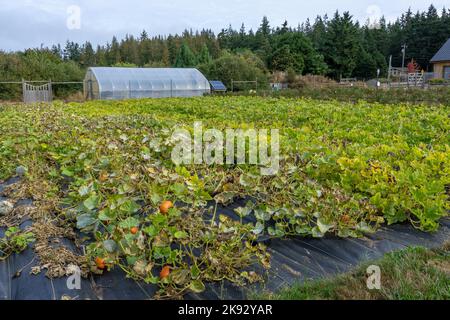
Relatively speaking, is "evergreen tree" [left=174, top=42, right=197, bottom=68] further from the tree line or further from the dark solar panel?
the dark solar panel

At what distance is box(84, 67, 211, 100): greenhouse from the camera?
19.5m

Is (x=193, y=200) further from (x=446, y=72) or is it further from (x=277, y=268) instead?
(x=446, y=72)

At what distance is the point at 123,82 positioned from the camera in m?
19.9

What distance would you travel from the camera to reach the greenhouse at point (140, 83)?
1948 cm

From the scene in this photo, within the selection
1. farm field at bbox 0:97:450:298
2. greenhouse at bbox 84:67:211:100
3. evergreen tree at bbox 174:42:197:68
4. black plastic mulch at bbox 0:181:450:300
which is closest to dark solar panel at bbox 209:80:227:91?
greenhouse at bbox 84:67:211:100

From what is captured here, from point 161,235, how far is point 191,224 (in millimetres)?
273

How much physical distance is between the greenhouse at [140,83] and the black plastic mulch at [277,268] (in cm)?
1778

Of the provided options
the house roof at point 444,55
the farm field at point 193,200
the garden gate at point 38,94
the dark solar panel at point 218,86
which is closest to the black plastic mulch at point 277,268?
the farm field at point 193,200

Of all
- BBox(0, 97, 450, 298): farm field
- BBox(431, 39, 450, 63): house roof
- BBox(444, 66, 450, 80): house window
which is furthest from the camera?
BBox(444, 66, 450, 80): house window

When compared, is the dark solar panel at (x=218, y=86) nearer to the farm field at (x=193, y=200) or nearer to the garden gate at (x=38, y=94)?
the garden gate at (x=38, y=94)

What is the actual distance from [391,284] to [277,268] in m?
0.59

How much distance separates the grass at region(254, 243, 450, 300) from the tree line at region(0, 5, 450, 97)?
77.6 feet
